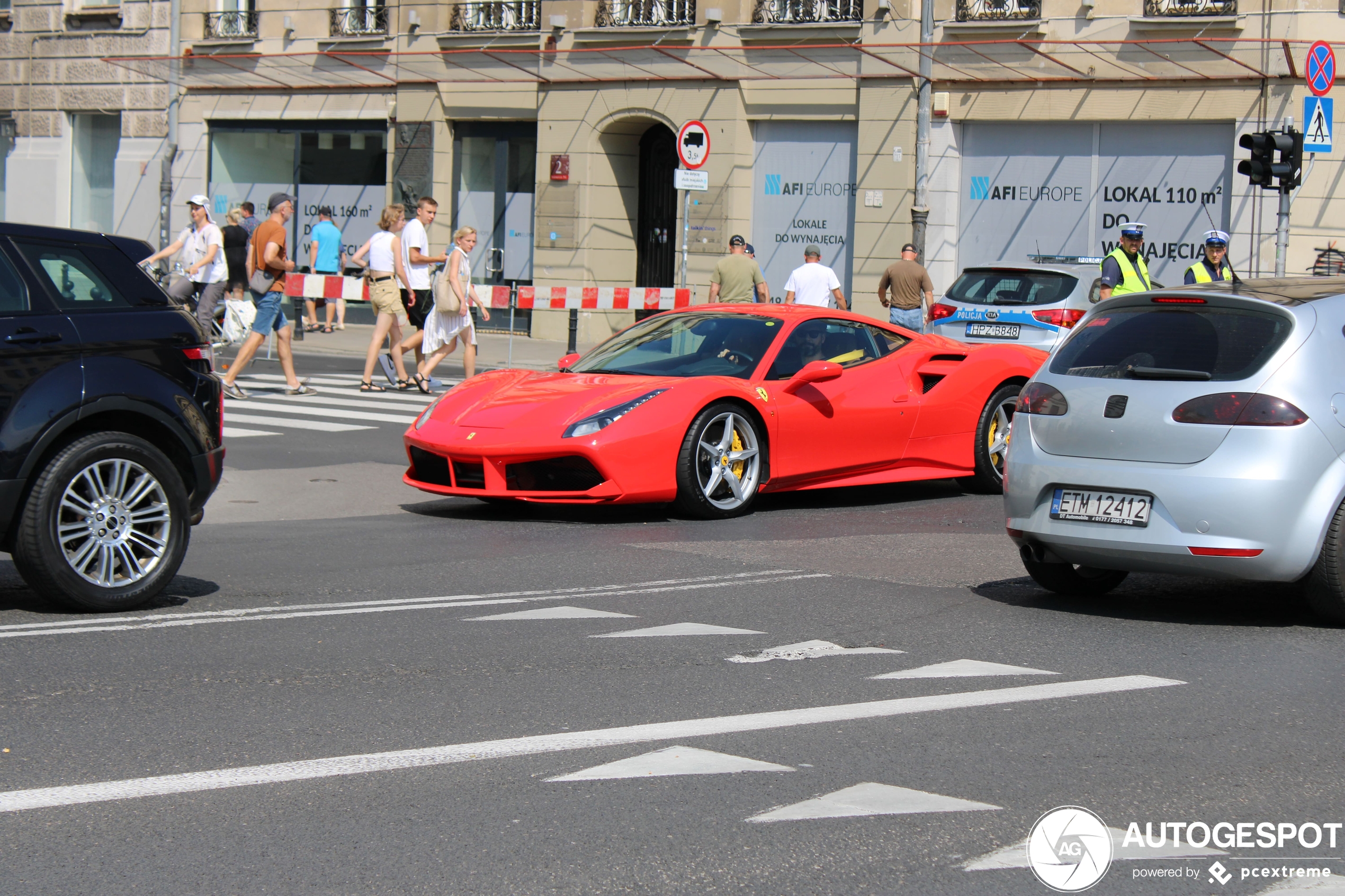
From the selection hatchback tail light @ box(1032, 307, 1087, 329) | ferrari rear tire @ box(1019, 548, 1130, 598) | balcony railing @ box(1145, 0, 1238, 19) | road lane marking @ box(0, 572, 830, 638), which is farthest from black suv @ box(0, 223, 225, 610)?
balcony railing @ box(1145, 0, 1238, 19)

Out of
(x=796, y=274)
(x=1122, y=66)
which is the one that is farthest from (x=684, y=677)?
(x=1122, y=66)

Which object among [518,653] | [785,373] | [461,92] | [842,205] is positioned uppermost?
[461,92]

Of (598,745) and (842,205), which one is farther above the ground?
(842,205)

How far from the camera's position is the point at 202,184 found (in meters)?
33.7

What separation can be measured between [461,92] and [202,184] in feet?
22.6

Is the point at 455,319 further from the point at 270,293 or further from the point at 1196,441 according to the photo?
the point at 1196,441

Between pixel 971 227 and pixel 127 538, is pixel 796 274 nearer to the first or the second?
pixel 971 227

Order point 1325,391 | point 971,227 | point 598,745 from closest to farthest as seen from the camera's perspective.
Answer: point 598,745 → point 1325,391 → point 971,227

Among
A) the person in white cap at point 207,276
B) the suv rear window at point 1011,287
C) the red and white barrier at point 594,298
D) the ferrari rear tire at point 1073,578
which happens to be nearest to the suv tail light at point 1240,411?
the ferrari rear tire at point 1073,578

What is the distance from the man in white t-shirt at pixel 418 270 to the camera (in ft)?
59.8

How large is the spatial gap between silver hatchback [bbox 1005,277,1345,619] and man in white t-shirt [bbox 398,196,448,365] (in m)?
11.5

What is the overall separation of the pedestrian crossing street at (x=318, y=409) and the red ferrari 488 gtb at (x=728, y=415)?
3802mm

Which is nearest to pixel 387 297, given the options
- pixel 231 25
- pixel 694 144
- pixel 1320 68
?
pixel 694 144

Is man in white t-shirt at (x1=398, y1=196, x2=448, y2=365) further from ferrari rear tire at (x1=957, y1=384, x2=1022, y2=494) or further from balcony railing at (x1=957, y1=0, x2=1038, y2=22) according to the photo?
balcony railing at (x1=957, y1=0, x2=1038, y2=22)
